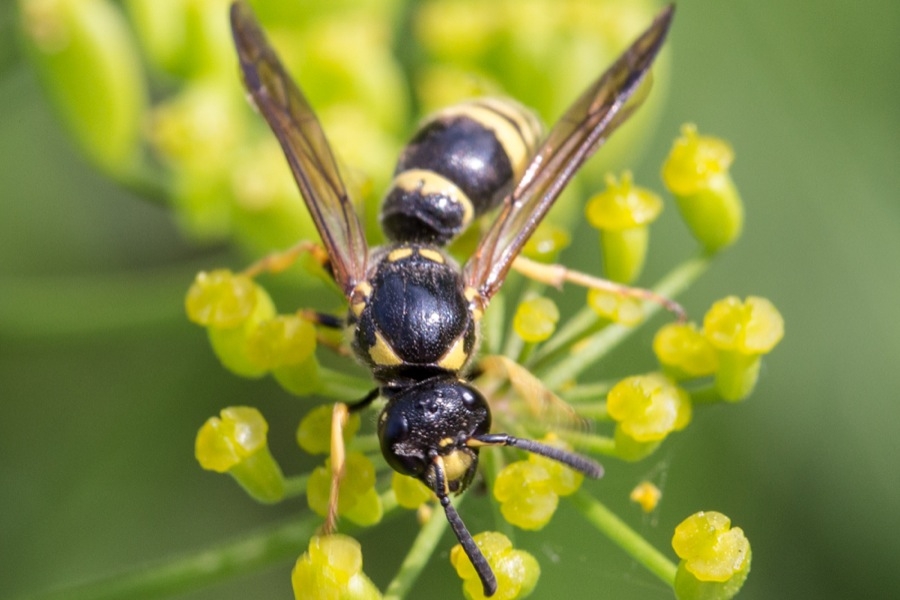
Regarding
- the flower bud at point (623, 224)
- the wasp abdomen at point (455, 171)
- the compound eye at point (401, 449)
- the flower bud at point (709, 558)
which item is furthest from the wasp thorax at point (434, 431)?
the wasp abdomen at point (455, 171)

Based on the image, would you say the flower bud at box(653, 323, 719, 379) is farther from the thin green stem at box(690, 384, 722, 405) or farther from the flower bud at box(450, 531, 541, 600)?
the flower bud at box(450, 531, 541, 600)

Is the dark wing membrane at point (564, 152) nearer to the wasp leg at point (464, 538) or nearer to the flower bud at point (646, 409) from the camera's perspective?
the flower bud at point (646, 409)

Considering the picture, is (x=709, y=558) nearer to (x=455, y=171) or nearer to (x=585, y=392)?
(x=585, y=392)

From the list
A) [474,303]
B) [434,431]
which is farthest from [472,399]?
[474,303]

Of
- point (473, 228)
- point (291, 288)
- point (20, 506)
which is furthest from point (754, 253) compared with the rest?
point (20, 506)

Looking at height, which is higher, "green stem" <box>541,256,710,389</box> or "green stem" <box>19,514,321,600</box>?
"green stem" <box>541,256,710,389</box>

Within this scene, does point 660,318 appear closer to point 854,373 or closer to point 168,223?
point 854,373

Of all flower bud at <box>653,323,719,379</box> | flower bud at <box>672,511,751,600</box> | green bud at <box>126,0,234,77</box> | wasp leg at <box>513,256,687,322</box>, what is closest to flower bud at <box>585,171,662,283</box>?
wasp leg at <box>513,256,687,322</box>
